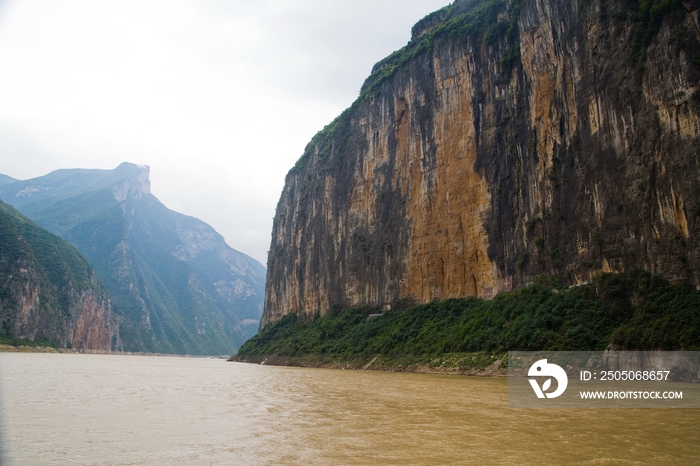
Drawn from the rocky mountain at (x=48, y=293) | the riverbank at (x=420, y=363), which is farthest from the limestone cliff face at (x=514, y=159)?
the rocky mountain at (x=48, y=293)

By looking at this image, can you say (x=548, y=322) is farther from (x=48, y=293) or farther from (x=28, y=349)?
(x=48, y=293)

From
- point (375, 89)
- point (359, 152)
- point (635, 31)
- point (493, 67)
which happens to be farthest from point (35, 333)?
point (635, 31)

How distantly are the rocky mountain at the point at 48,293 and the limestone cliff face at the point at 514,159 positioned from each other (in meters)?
52.3

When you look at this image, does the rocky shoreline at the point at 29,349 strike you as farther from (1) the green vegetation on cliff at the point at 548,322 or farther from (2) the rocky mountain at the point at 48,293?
(1) the green vegetation on cliff at the point at 548,322

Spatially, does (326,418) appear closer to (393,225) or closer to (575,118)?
(575,118)

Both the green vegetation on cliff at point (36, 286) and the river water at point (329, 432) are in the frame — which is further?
the green vegetation on cliff at point (36, 286)

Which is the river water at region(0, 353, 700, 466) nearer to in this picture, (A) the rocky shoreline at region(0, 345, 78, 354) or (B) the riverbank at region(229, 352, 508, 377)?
(B) the riverbank at region(229, 352, 508, 377)

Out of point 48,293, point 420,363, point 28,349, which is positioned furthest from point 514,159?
point 48,293

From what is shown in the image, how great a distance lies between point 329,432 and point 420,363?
31772 mm

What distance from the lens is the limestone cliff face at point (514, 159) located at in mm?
31797

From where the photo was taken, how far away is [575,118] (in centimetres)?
4066

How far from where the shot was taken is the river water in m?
9.50

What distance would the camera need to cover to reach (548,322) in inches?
1384

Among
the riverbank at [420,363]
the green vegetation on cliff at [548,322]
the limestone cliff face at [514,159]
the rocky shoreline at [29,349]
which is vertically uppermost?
the limestone cliff face at [514,159]
